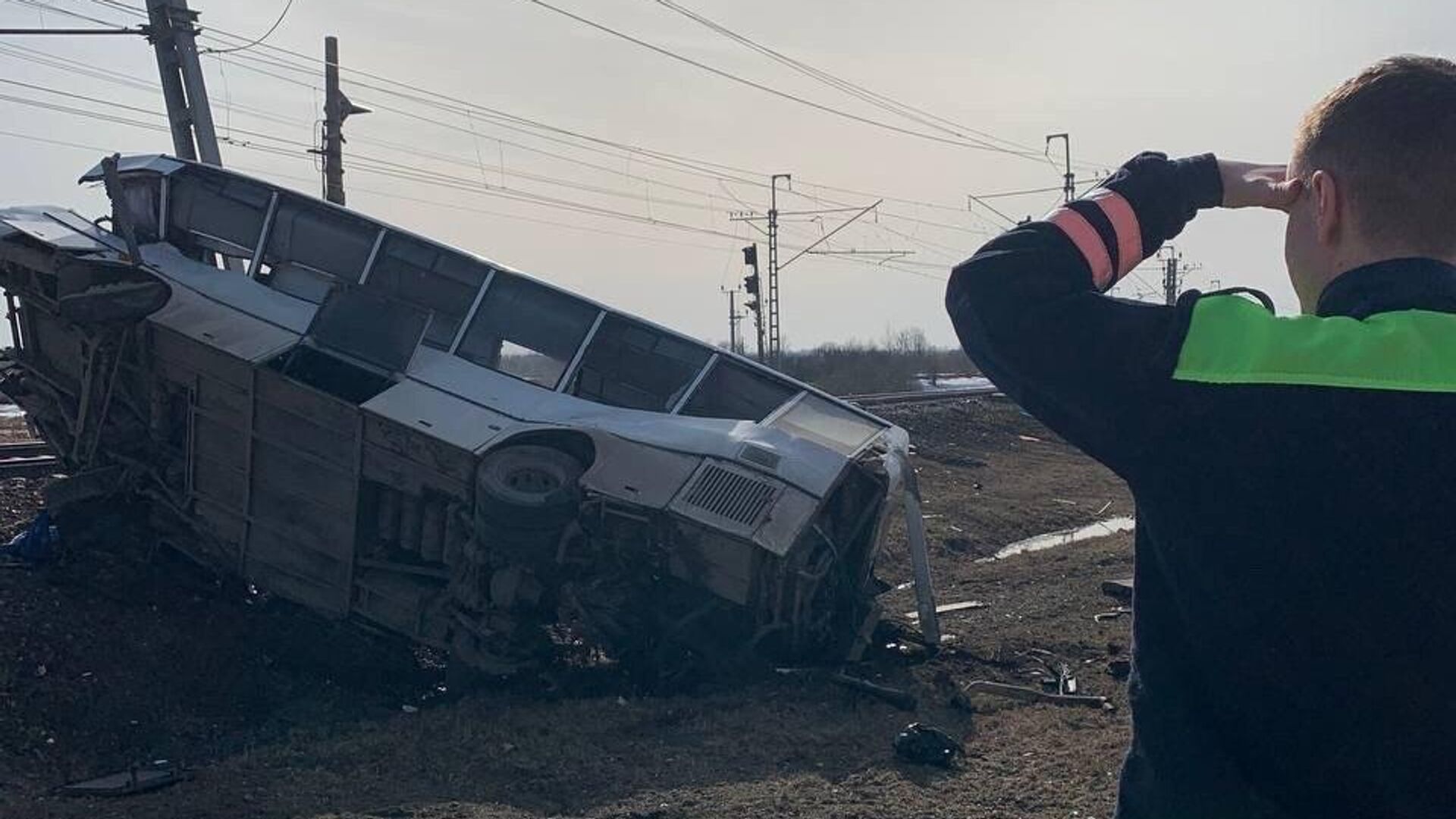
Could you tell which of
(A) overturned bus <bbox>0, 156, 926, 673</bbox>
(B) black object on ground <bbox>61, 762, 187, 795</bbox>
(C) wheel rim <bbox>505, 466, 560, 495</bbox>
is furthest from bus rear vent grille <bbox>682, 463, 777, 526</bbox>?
(B) black object on ground <bbox>61, 762, 187, 795</bbox>

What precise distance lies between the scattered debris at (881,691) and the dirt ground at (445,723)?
0.05 metres

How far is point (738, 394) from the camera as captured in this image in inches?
396

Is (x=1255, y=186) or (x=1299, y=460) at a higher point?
(x=1255, y=186)

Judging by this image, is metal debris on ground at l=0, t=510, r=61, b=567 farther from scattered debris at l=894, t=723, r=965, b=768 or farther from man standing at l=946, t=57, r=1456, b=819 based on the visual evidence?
man standing at l=946, t=57, r=1456, b=819

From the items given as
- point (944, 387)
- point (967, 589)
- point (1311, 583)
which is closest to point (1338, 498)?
point (1311, 583)

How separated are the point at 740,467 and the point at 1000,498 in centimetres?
1349

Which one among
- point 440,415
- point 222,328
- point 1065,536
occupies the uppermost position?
point 222,328

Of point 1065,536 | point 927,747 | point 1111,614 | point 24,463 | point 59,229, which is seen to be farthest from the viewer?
point 1065,536

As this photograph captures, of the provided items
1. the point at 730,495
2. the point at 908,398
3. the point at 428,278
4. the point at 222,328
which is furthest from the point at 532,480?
the point at 908,398

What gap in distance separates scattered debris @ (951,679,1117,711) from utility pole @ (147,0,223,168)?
1190cm

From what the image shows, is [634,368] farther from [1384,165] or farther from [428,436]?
[1384,165]

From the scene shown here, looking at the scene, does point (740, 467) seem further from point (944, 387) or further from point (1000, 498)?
point (944, 387)

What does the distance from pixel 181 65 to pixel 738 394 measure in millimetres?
10107

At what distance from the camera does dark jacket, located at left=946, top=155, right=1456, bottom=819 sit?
166 cm
